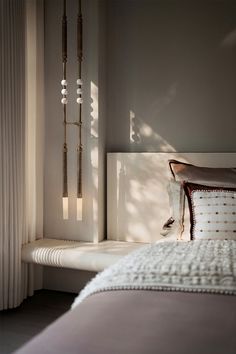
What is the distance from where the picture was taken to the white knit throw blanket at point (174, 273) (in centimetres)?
137

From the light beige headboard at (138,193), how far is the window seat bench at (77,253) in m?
0.14

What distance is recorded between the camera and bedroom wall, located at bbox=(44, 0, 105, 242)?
10.4 feet

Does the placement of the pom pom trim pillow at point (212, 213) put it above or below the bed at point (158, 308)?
above

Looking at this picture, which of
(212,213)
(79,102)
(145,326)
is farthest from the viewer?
(79,102)

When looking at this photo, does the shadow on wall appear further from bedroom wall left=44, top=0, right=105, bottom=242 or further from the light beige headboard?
bedroom wall left=44, top=0, right=105, bottom=242

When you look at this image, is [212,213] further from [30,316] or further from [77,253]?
[30,316]

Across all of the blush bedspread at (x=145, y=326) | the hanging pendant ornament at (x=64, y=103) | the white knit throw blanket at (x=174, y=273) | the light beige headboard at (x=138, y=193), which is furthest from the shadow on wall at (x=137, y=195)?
the blush bedspread at (x=145, y=326)

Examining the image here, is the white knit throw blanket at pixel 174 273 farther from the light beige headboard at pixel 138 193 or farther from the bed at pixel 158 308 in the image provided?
the light beige headboard at pixel 138 193

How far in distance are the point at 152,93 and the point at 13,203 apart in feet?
4.28

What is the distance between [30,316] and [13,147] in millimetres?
1138

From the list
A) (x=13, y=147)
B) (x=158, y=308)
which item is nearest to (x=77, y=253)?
(x=13, y=147)

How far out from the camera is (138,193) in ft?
10.5

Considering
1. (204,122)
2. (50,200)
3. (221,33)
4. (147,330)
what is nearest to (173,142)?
(204,122)

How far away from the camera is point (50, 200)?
3.36 m
